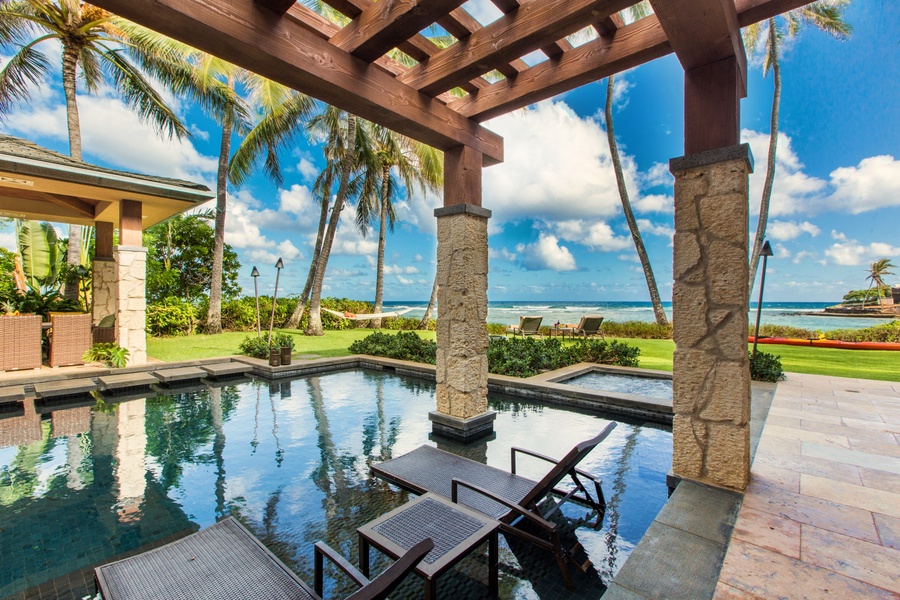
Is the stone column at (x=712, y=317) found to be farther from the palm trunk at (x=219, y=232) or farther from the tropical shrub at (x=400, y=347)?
the palm trunk at (x=219, y=232)

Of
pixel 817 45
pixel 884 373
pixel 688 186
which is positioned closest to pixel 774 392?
pixel 884 373

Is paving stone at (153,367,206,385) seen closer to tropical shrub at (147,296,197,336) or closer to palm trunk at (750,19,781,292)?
tropical shrub at (147,296,197,336)

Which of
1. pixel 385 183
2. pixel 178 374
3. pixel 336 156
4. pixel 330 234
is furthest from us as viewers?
pixel 385 183

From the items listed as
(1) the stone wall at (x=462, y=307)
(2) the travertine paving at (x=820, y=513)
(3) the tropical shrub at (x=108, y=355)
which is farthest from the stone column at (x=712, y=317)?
(3) the tropical shrub at (x=108, y=355)

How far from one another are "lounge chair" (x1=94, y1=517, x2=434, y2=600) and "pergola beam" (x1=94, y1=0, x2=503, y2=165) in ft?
9.47

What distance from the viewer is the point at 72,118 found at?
1087cm

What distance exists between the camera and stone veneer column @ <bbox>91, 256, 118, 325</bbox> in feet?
30.1

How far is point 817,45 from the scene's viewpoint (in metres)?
32.5

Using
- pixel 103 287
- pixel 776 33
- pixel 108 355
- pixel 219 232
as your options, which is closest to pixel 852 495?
pixel 108 355

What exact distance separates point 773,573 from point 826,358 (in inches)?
406

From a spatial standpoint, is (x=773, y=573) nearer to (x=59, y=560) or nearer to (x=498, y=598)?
(x=498, y=598)

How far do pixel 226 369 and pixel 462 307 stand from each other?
566 centimetres

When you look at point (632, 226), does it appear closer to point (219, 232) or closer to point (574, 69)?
point (574, 69)

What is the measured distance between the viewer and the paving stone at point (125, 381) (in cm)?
638
